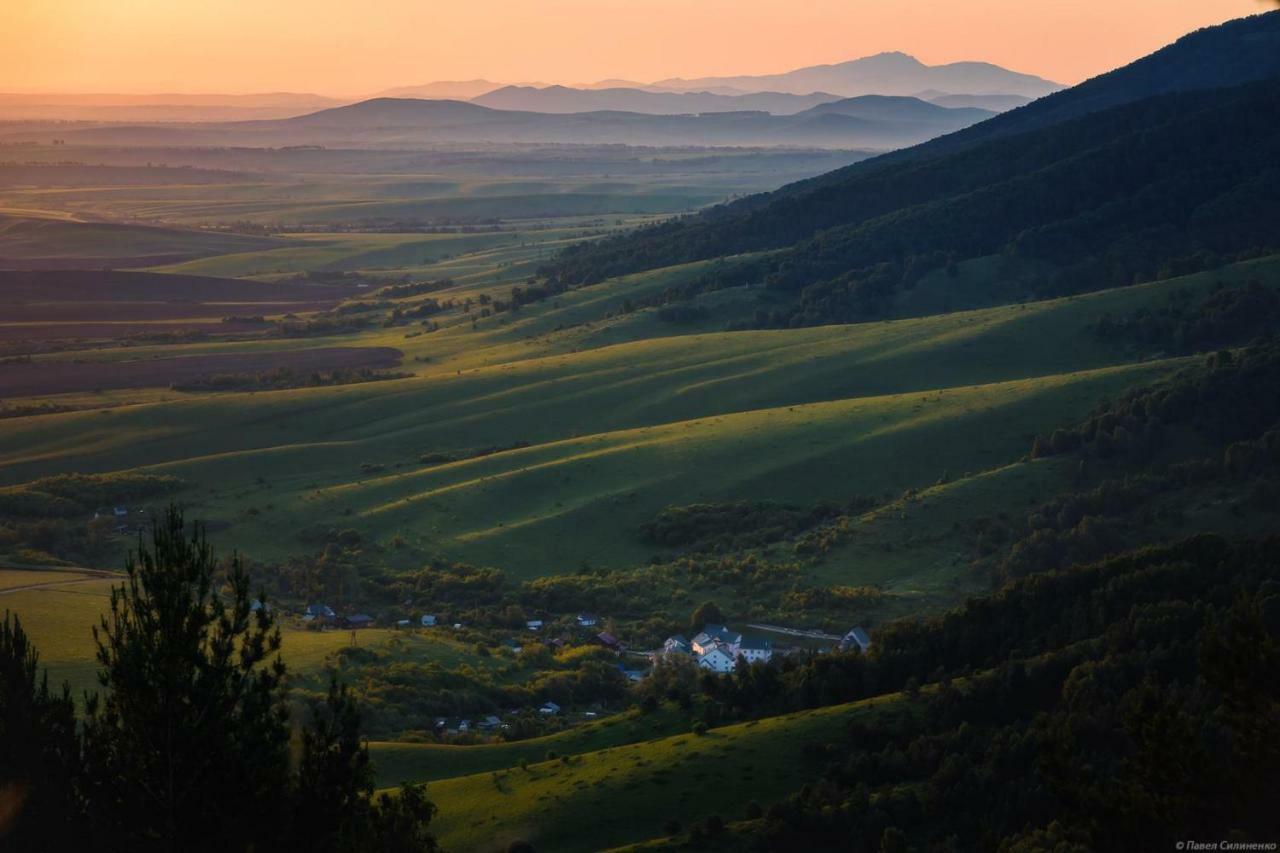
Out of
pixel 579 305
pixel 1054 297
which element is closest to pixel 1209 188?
pixel 1054 297

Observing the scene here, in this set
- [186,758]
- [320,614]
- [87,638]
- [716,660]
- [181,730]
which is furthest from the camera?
[320,614]

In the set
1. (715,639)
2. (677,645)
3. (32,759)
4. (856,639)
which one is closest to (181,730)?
(32,759)

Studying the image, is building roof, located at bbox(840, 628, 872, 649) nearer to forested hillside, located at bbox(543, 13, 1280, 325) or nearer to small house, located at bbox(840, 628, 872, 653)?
small house, located at bbox(840, 628, 872, 653)

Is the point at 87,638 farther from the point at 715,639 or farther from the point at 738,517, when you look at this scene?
the point at 738,517

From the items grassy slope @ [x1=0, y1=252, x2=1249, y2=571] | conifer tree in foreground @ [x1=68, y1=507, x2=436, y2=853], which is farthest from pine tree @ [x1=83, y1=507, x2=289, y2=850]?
grassy slope @ [x1=0, y1=252, x2=1249, y2=571]

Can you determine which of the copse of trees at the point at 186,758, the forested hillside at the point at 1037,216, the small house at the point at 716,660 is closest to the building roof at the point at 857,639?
the small house at the point at 716,660

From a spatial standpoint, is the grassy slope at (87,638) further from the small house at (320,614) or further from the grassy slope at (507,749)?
the grassy slope at (507,749)

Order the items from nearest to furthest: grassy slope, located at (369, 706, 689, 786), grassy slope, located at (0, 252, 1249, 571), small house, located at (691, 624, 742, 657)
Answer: grassy slope, located at (369, 706, 689, 786)
small house, located at (691, 624, 742, 657)
grassy slope, located at (0, 252, 1249, 571)
